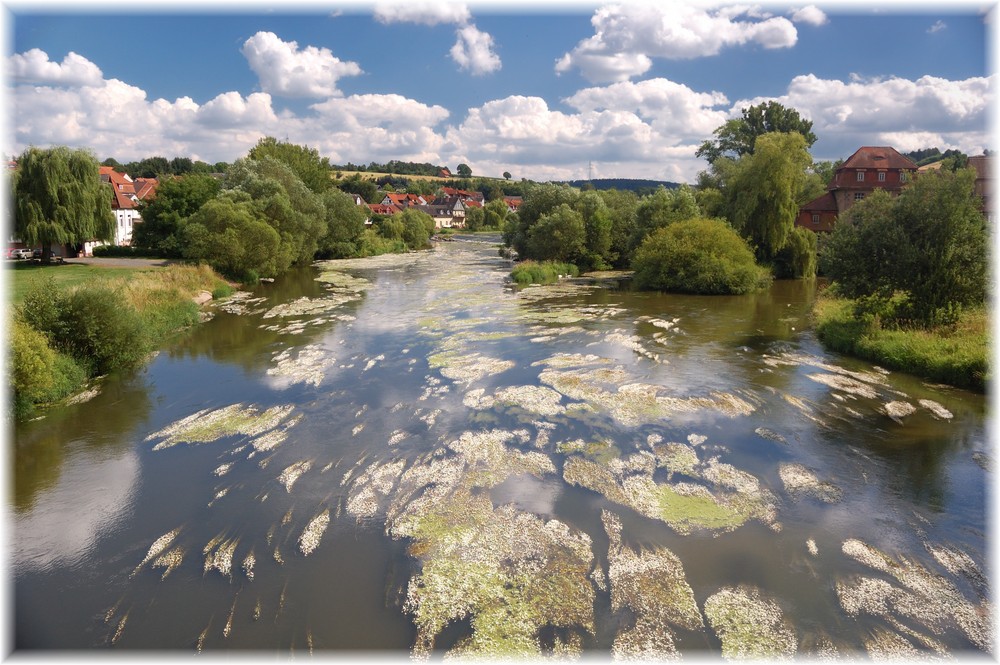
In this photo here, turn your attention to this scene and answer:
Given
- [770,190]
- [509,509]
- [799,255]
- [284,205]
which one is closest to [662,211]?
[770,190]

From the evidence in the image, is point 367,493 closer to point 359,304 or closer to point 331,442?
point 331,442

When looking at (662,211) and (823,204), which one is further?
(823,204)

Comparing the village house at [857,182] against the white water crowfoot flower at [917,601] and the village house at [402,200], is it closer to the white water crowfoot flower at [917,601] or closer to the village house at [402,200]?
the white water crowfoot flower at [917,601]

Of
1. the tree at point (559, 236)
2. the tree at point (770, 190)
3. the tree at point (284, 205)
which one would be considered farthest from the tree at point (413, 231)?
the tree at point (770, 190)

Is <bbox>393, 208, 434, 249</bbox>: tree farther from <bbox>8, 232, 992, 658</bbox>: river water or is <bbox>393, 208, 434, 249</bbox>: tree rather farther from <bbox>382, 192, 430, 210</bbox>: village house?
<bbox>8, 232, 992, 658</bbox>: river water

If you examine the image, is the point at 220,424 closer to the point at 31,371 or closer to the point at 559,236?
the point at 31,371
